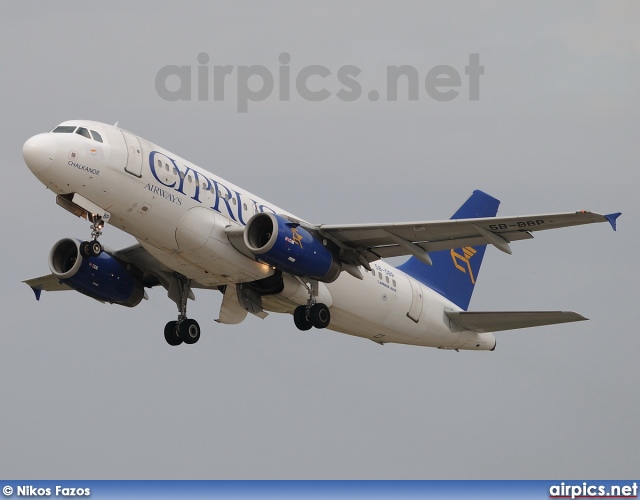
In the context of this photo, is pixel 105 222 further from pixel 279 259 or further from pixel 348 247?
pixel 348 247

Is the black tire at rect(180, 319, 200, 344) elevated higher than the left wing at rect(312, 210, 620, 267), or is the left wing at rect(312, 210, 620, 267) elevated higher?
the left wing at rect(312, 210, 620, 267)

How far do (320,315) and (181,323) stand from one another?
553 cm

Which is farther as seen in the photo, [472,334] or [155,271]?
[472,334]

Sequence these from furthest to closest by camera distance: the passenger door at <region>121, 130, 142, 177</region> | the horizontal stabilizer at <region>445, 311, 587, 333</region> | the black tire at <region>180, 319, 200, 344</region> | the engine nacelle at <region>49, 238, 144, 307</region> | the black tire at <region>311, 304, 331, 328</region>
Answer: the black tire at <region>180, 319, 200, 344</region> → the engine nacelle at <region>49, 238, 144, 307</region> → the horizontal stabilizer at <region>445, 311, 587, 333</region> → the black tire at <region>311, 304, 331, 328</region> → the passenger door at <region>121, 130, 142, 177</region>

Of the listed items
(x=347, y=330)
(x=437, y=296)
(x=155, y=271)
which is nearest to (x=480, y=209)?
(x=437, y=296)

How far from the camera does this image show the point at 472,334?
159 ft

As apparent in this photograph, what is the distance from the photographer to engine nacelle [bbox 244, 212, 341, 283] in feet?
130

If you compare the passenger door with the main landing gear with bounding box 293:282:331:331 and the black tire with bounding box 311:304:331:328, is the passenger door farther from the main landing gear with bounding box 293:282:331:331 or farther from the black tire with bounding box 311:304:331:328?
the black tire with bounding box 311:304:331:328

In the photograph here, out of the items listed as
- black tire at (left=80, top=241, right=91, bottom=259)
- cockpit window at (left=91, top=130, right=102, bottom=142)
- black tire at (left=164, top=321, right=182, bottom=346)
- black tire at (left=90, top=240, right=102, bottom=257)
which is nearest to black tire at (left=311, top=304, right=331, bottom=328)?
black tire at (left=164, top=321, right=182, bottom=346)

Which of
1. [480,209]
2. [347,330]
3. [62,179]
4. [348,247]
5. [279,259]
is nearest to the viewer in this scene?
[62,179]

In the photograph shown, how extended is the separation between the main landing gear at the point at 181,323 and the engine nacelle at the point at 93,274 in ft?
4.78

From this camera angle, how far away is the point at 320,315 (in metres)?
Result: 42.2

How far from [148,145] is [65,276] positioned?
6.74m

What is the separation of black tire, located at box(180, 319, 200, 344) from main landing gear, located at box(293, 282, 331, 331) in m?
4.28
